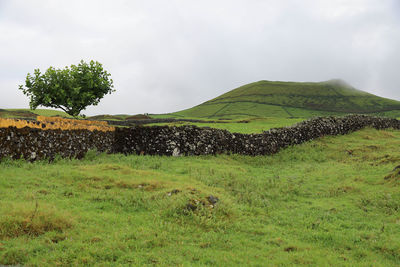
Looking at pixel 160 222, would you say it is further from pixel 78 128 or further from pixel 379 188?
pixel 78 128

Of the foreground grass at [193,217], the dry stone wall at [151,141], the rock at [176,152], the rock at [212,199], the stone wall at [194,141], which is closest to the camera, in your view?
the foreground grass at [193,217]

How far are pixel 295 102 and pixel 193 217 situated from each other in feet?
468

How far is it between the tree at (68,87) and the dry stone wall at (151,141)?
23.1 meters

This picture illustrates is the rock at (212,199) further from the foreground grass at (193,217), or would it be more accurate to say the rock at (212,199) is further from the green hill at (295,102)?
the green hill at (295,102)

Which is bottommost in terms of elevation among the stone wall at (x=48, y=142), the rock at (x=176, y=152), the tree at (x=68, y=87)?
the rock at (x=176, y=152)

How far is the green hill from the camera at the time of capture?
402 ft

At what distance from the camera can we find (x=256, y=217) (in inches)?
362

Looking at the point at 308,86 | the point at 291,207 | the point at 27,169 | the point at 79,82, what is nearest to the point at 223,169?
the point at 291,207

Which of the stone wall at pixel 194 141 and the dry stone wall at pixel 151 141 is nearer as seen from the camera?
the dry stone wall at pixel 151 141

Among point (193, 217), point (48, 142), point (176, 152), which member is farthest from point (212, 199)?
point (176, 152)

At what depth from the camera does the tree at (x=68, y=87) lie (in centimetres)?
3934

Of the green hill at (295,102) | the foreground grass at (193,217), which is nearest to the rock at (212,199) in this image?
the foreground grass at (193,217)

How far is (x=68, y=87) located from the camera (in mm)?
39938

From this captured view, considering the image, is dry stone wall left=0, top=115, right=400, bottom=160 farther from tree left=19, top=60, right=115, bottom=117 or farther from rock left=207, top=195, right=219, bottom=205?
tree left=19, top=60, right=115, bottom=117
